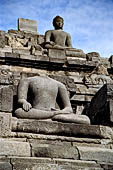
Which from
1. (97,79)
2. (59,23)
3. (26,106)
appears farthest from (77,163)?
(59,23)

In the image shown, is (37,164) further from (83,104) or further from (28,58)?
(28,58)

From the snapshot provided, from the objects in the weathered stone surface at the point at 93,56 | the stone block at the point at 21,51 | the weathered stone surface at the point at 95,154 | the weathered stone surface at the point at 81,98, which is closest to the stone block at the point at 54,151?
the weathered stone surface at the point at 95,154

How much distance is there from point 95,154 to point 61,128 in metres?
0.81

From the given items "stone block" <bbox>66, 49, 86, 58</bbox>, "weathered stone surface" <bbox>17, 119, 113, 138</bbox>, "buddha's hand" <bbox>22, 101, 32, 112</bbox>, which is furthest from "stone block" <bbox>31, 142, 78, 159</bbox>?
→ "stone block" <bbox>66, 49, 86, 58</bbox>

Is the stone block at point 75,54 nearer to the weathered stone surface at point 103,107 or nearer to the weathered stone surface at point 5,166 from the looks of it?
the weathered stone surface at point 103,107

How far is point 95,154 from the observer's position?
6.69 metres

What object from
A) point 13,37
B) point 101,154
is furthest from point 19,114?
point 13,37

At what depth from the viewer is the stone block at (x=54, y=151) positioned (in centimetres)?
647

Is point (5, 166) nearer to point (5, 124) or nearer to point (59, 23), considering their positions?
point (5, 124)

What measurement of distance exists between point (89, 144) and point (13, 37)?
9179 millimetres

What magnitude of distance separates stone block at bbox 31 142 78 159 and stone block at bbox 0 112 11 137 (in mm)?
501

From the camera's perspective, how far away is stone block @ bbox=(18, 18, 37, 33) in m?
18.1

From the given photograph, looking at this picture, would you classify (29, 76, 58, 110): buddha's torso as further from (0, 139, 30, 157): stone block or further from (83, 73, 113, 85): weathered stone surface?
(83, 73, 113, 85): weathered stone surface

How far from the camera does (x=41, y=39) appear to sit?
1706 centimetres
